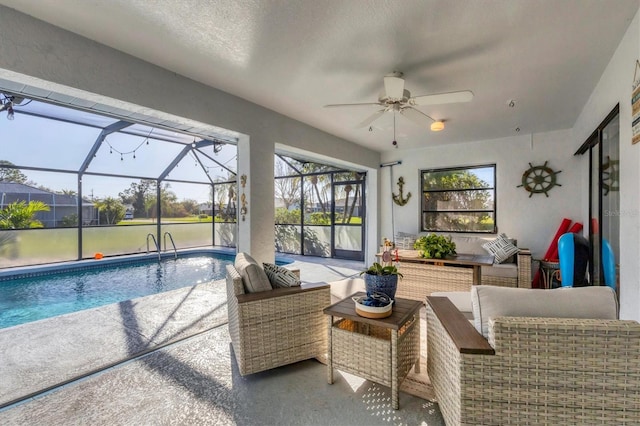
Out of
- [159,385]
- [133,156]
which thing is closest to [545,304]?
[159,385]

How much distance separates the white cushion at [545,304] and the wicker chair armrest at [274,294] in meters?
1.26

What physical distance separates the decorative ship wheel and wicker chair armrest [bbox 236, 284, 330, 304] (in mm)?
4656

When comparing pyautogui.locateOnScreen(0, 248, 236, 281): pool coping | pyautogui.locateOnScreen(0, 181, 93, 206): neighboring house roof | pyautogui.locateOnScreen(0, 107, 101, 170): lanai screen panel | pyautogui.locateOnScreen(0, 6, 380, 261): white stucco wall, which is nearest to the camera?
pyautogui.locateOnScreen(0, 6, 380, 261): white stucco wall

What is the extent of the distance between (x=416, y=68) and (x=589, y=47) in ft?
4.50

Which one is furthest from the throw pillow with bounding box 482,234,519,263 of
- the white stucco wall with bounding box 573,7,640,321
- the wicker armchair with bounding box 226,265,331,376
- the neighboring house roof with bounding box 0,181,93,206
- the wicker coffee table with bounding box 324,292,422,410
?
the neighboring house roof with bounding box 0,181,93,206

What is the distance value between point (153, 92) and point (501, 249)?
16.3ft

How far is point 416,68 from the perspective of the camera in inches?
108

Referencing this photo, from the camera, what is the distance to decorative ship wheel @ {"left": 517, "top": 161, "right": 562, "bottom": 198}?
16.3ft

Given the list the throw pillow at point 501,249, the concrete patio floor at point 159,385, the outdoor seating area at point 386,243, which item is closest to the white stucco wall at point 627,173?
the outdoor seating area at point 386,243

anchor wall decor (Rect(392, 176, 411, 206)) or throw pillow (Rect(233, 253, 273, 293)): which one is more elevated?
anchor wall decor (Rect(392, 176, 411, 206))

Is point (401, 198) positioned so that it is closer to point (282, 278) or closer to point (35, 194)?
point (282, 278)

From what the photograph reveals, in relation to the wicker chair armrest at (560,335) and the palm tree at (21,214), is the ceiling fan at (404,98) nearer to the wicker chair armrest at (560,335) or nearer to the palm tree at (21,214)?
the wicker chair armrest at (560,335)

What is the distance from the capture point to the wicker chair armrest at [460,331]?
132cm

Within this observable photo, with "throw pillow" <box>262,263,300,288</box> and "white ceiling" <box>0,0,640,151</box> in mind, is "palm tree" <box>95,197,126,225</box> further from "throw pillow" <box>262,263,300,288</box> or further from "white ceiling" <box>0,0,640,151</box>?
"throw pillow" <box>262,263,300,288</box>
